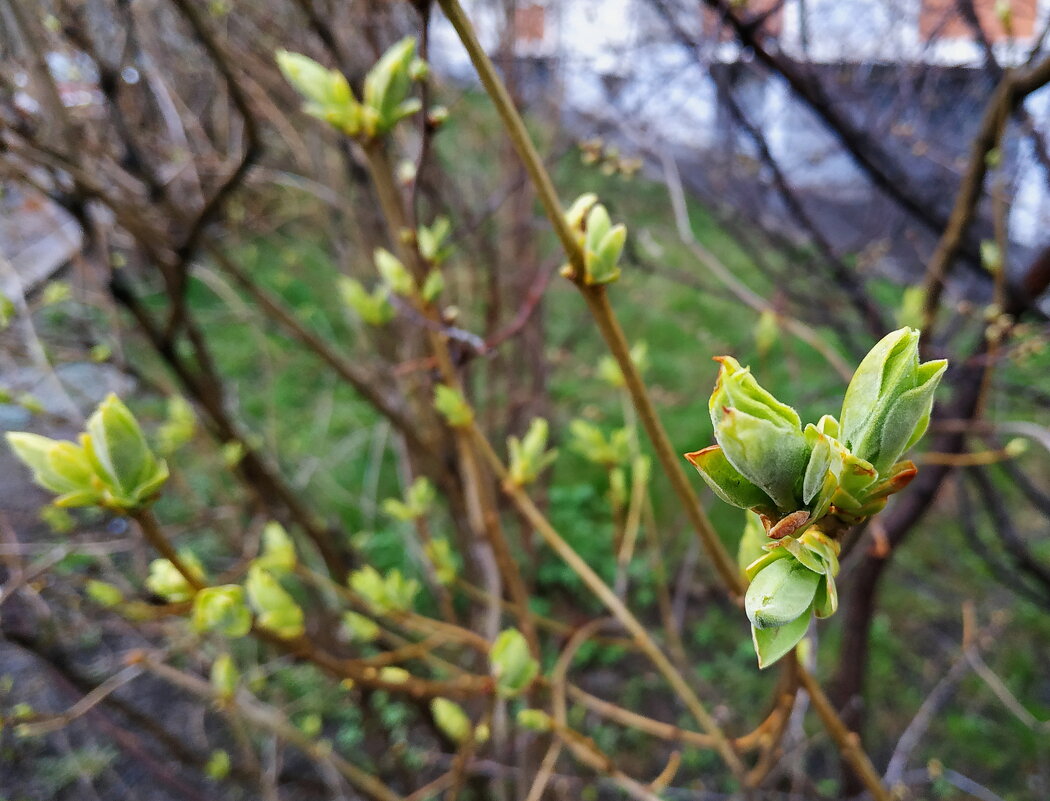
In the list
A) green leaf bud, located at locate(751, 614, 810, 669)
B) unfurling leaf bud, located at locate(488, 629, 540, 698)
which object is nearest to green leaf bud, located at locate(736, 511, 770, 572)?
green leaf bud, located at locate(751, 614, 810, 669)

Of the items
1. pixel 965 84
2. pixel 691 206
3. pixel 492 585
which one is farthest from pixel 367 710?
pixel 691 206

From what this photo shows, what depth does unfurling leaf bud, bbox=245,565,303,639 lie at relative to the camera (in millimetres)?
790

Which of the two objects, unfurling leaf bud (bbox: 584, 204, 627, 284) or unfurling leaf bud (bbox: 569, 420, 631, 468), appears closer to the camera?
unfurling leaf bud (bbox: 584, 204, 627, 284)

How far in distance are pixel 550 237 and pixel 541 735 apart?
2.77 m

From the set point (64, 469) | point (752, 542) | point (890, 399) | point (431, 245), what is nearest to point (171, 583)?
point (64, 469)

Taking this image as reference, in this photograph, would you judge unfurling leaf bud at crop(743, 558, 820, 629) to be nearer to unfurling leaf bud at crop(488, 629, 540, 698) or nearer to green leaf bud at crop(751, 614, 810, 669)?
green leaf bud at crop(751, 614, 810, 669)

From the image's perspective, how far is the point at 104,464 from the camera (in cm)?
52

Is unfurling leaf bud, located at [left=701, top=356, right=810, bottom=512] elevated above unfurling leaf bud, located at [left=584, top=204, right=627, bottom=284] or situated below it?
below

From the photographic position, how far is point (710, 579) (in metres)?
2.96

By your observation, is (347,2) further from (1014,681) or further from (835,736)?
(1014,681)

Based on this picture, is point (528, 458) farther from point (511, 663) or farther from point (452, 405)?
point (511, 663)

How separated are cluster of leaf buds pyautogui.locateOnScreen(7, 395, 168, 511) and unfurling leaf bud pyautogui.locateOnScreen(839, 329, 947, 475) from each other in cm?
49

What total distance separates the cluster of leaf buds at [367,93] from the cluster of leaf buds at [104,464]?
12.7 inches

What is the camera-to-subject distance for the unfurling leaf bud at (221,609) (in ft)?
2.05
